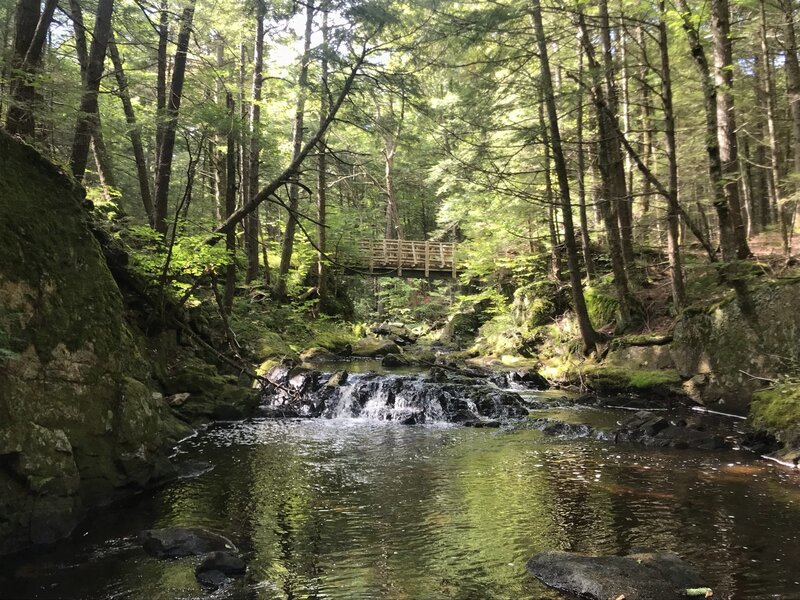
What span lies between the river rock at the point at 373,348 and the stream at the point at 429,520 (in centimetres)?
1064

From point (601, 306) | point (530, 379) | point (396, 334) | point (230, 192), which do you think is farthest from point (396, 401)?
point (396, 334)

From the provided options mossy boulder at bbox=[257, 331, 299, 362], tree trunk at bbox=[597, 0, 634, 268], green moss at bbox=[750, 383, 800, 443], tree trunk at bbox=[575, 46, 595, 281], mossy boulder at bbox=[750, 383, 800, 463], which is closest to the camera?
mossy boulder at bbox=[750, 383, 800, 463]

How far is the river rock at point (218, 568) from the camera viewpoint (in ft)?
14.2

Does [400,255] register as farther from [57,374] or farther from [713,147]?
[57,374]

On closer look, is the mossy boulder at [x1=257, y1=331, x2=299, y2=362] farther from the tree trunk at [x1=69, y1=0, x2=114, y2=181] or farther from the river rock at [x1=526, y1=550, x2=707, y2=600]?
the river rock at [x1=526, y1=550, x2=707, y2=600]

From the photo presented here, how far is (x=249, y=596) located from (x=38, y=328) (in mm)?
3675

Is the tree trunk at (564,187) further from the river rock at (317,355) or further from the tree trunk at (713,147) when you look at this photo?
the river rock at (317,355)

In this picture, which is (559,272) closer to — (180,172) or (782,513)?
(782,513)

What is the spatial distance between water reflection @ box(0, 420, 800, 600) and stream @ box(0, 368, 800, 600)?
0.07 feet

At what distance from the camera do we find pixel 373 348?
2000 centimetres

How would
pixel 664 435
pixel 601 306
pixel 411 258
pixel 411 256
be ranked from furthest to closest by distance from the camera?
pixel 411 256 → pixel 411 258 → pixel 601 306 → pixel 664 435

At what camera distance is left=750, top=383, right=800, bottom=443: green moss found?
26.0 ft

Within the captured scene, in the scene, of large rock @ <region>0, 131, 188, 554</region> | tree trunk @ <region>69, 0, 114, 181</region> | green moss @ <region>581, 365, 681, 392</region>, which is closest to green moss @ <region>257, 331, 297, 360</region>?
tree trunk @ <region>69, 0, 114, 181</region>

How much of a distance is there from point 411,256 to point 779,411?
19.3 m
